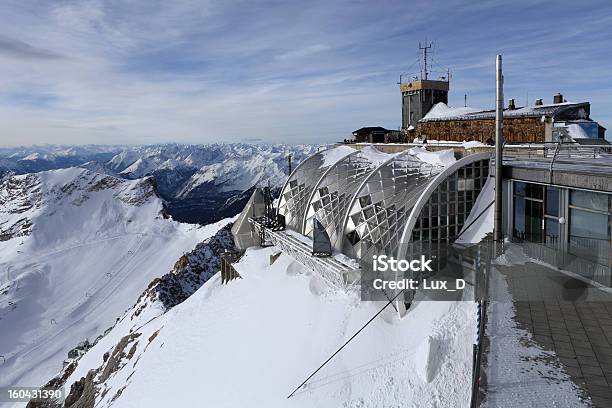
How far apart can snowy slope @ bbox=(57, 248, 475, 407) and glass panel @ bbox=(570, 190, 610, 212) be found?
4.58m

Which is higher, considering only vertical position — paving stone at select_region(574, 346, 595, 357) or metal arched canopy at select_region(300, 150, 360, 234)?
metal arched canopy at select_region(300, 150, 360, 234)

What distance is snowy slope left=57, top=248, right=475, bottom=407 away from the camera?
12773mm

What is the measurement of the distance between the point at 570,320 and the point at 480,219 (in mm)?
7723

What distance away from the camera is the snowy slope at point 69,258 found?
286 ft

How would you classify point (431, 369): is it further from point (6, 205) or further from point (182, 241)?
point (6, 205)

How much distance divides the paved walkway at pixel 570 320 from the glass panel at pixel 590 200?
214 cm

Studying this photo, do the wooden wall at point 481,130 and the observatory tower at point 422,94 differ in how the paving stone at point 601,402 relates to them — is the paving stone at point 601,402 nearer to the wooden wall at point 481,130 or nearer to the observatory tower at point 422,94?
the wooden wall at point 481,130

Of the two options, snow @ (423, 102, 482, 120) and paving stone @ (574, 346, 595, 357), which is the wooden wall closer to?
snow @ (423, 102, 482, 120)

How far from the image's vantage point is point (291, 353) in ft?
56.3

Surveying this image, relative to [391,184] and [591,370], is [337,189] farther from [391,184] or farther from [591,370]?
[591,370]

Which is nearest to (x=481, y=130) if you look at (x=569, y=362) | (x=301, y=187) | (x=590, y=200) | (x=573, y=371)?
(x=301, y=187)

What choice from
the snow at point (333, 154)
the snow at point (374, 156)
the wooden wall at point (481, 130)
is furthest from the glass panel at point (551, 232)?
the snow at point (333, 154)

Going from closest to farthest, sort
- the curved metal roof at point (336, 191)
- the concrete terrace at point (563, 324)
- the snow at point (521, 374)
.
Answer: the snow at point (521, 374), the concrete terrace at point (563, 324), the curved metal roof at point (336, 191)

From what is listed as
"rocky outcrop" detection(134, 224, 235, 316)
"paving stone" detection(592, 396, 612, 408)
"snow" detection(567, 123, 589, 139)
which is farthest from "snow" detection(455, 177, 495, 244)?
"rocky outcrop" detection(134, 224, 235, 316)
